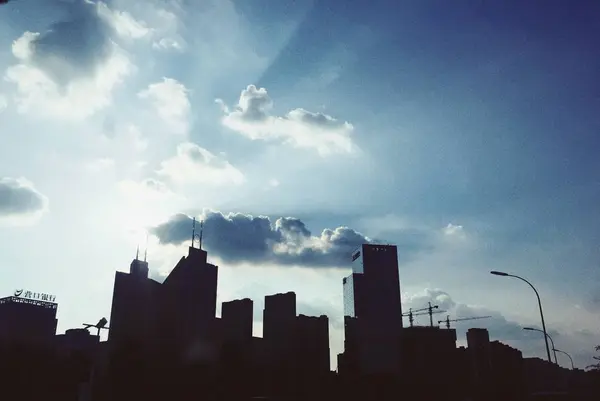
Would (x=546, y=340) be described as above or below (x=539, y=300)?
below

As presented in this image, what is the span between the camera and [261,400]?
67375 millimetres

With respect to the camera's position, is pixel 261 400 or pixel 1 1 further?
pixel 261 400

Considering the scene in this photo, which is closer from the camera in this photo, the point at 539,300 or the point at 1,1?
the point at 1,1

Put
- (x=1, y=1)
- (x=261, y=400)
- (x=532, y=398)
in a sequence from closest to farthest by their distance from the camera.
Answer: (x=1, y=1), (x=532, y=398), (x=261, y=400)

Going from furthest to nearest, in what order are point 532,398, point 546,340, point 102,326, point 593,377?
point 102,326 → point 593,377 → point 532,398 → point 546,340

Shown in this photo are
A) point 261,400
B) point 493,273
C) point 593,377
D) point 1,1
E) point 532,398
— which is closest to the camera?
point 1,1

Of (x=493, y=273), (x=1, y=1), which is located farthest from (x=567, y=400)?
(x=1, y=1)

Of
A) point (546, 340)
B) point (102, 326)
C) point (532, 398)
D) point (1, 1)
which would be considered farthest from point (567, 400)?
point (102, 326)

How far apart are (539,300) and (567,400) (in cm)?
1685

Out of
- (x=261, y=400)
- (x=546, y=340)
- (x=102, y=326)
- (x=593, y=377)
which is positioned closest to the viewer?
(x=546, y=340)

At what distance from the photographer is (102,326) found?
182 m

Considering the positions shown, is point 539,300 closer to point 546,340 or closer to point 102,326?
point 546,340

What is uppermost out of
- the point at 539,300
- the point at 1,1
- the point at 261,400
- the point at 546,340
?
the point at 1,1

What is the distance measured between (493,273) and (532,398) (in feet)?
69.8
